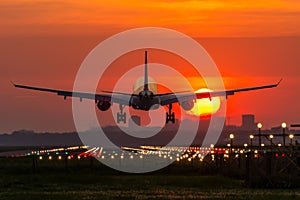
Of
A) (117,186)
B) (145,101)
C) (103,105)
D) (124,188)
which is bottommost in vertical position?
(124,188)

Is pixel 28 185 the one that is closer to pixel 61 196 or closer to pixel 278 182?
pixel 61 196

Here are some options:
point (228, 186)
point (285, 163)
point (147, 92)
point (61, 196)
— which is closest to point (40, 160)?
point (147, 92)

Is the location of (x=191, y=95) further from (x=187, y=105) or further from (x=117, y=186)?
(x=117, y=186)

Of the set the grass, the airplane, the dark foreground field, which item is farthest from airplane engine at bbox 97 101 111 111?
the grass

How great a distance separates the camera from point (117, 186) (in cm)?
6738

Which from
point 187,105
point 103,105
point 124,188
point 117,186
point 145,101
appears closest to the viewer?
point 124,188

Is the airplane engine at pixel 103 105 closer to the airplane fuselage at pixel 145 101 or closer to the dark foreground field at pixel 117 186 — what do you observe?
the airplane fuselage at pixel 145 101

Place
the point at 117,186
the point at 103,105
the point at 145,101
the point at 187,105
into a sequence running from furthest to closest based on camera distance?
the point at 187,105
the point at 103,105
the point at 145,101
the point at 117,186

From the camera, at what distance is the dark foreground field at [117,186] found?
57.1 metres

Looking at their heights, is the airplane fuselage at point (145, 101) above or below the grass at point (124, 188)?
above

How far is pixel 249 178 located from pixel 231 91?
45111 mm

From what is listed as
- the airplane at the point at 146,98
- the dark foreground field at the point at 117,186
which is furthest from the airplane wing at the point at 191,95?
the dark foreground field at the point at 117,186

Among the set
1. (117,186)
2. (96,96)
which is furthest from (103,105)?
(117,186)

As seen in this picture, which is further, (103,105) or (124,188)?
(103,105)
